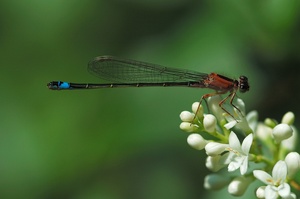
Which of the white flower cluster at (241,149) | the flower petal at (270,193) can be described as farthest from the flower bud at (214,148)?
the flower petal at (270,193)

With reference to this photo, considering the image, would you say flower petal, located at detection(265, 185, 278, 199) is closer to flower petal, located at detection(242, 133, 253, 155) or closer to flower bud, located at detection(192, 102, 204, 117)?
flower petal, located at detection(242, 133, 253, 155)

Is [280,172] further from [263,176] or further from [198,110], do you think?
[198,110]

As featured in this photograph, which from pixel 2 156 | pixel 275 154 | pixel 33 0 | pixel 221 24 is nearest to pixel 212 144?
pixel 275 154

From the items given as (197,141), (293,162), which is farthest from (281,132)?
(197,141)

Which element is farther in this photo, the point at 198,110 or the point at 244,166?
the point at 198,110

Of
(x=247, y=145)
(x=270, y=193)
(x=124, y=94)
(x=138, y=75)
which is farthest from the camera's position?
(x=124, y=94)

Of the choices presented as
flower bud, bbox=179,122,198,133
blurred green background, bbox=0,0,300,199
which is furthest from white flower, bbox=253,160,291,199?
blurred green background, bbox=0,0,300,199

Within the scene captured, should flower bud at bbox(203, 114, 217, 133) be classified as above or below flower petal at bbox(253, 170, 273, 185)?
above
